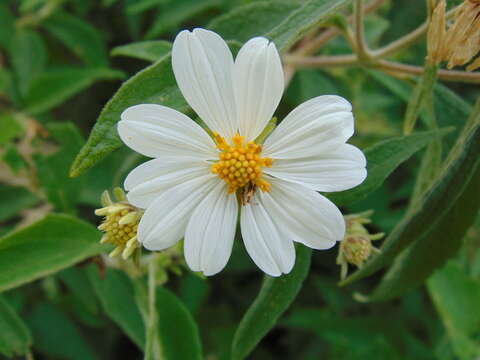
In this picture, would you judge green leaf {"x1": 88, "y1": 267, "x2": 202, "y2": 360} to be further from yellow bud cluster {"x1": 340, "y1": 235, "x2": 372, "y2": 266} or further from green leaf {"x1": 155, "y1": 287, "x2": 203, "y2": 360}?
yellow bud cluster {"x1": 340, "y1": 235, "x2": 372, "y2": 266}

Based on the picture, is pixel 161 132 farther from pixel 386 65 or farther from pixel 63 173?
pixel 63 173

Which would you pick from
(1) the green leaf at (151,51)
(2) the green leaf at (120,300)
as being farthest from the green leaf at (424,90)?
(2) the green leaf at (120,300)

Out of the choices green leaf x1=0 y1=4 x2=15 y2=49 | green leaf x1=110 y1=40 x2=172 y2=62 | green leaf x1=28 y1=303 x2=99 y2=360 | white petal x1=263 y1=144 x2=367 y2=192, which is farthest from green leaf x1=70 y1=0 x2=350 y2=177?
green leaf x1=0 y1=4 x2=15 y2=49

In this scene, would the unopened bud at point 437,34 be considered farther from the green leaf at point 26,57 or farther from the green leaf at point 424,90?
the green leaf at point 26,57

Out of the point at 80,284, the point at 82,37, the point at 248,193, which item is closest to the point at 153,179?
the point at 248,193

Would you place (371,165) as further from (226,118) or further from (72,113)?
(72,113)

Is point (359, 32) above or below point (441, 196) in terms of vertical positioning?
above
